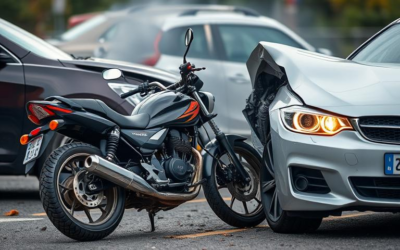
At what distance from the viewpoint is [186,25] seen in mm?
13141

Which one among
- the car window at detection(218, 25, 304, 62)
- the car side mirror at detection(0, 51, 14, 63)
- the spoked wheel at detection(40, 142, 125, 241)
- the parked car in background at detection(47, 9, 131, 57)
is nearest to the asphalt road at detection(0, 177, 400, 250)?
the spoked wheel at detection(40, 142, 125, 241)

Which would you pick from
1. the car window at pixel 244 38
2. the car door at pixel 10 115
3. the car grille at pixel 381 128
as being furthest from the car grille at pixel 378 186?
the car window at pixel 244 38

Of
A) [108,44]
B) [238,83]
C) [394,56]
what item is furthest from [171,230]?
[108,44]

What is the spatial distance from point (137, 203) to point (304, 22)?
4927 centimetres

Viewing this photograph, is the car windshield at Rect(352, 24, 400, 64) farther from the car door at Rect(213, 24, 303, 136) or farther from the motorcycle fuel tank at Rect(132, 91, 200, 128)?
the car door at Rect(213, 24, 303, 136)

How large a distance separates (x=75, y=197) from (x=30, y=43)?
342 cm

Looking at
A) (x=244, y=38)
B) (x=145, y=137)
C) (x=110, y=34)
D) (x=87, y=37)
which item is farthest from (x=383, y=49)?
(x=87, y=37)

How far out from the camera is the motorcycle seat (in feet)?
22.4

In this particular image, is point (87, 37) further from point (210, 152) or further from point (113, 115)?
point (113, 115)

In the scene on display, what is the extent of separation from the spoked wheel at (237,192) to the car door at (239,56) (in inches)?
196

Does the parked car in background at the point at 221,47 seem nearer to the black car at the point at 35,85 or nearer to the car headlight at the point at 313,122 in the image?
the black car at the point at 35,85

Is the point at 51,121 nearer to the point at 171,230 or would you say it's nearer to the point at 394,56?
the point at 171,230

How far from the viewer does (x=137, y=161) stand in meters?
7.08

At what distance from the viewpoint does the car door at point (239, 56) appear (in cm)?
1288
